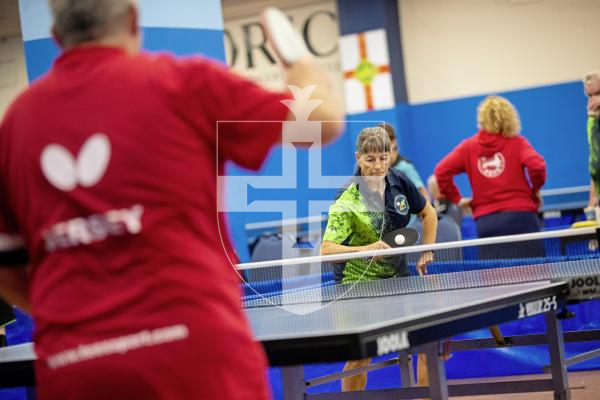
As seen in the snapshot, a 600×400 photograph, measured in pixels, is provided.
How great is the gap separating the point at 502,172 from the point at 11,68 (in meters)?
10.2

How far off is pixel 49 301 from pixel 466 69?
11985 mm

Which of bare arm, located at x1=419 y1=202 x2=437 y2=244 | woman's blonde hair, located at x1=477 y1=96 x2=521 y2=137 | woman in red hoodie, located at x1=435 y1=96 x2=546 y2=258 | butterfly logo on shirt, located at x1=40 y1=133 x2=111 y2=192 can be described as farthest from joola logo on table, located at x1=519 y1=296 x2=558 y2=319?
woman's blonde hair, located at x1=477 y1=96 x2=521 y2=137

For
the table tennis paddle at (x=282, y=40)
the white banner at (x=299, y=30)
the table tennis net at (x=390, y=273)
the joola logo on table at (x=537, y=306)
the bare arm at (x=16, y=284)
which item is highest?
the white banner at (x=299, y=30)

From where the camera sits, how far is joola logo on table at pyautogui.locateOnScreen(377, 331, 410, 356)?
2.38 meters

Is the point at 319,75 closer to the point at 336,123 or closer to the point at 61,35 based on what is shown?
the point at 336,123

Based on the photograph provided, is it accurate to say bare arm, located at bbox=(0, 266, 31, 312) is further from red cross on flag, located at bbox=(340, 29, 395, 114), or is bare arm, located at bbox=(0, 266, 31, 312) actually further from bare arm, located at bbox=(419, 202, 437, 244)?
red cross on flag, located at bbox=(340, 29, 395, 114)

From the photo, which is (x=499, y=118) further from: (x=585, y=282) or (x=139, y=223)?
(x=139, y=223)

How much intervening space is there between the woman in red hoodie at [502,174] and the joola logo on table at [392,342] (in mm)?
4469

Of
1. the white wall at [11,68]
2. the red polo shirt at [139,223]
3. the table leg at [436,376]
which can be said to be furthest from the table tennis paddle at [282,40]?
the white wall at [11,68]

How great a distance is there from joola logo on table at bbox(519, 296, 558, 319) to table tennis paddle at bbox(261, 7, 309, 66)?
58.7 inches

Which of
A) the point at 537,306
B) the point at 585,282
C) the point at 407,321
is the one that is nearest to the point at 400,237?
the point at 585,282

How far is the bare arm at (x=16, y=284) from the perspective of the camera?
2.04 metres

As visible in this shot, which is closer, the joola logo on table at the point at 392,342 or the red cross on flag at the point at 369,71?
the joola logo on table at the point at 392,342

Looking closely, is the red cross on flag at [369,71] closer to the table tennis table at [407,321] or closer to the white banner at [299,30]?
the white banner at [299,30]
